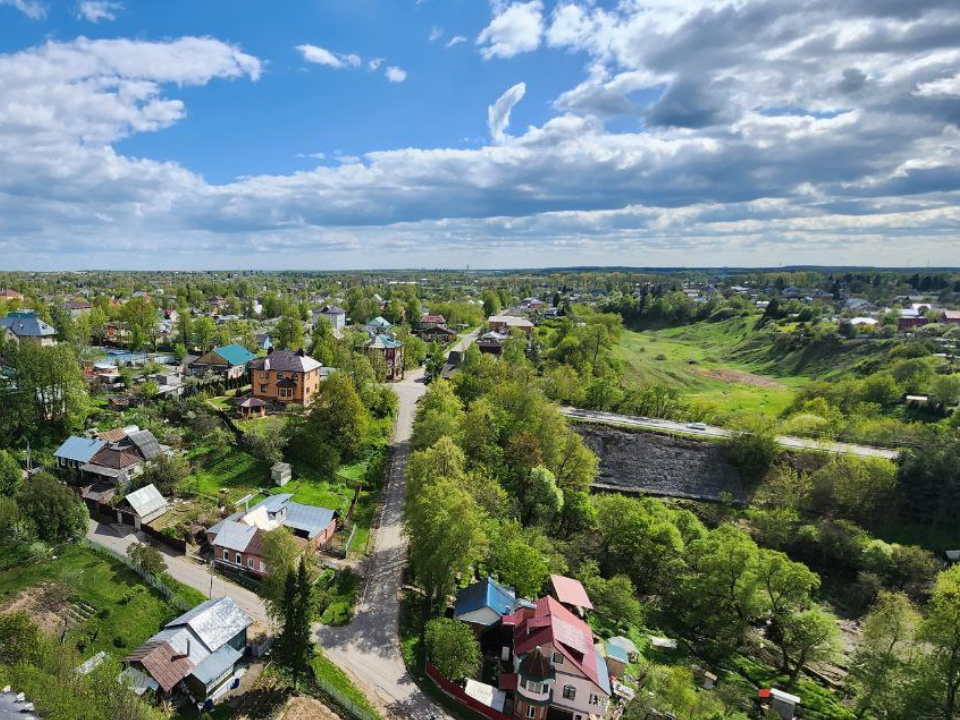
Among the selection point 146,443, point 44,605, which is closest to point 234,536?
point 44,605

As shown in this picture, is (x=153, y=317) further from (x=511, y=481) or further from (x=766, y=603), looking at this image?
(x=766, y=603)

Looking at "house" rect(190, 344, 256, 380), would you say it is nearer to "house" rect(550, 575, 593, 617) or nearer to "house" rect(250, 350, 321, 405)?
"house" rect(250, 350, 321, 405)

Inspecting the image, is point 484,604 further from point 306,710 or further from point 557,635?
point 306,710

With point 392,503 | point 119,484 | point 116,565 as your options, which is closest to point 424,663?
point 392,503

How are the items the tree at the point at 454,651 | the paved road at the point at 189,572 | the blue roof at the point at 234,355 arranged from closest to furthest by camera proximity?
the tree at the point at 454,651
the paved road at the point at 189,572
the blue roof at the point at 234,355

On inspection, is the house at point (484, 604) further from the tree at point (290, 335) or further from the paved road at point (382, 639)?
the tree at point (290, 335)

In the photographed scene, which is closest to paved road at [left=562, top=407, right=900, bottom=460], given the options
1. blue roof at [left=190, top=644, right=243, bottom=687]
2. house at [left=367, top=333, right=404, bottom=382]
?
house at [left=367, top=333, right=404, bottom=382]

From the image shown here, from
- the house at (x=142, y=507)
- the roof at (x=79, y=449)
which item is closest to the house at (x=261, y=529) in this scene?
the house at (x=142, y=507)

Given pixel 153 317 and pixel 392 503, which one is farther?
pixel 153 317
